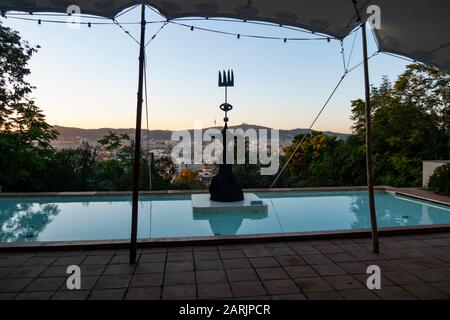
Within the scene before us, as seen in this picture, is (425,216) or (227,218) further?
(425,216)

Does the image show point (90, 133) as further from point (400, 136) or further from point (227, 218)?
point (400, 136)

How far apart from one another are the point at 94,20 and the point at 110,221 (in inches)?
149

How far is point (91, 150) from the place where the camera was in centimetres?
988

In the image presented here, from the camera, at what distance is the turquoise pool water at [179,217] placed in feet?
18.1

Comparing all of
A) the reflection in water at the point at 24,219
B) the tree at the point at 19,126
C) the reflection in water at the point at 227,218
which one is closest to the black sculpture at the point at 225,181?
the reflection in water at the point at 227,218

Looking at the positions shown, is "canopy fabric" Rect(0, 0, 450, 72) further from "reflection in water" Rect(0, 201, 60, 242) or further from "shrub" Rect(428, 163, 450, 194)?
"shrub" Rect(428, 163, 450, 194)

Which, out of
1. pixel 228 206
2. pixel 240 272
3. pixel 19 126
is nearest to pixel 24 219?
pixel 19 126

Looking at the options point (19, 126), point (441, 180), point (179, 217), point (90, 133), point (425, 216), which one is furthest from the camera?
point (90, 133)

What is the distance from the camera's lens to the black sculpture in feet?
23.2

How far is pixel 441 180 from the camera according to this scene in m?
8.16

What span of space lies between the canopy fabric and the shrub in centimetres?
485

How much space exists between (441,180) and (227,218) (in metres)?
6.03

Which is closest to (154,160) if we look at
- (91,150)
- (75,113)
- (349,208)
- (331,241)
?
(91,150)
